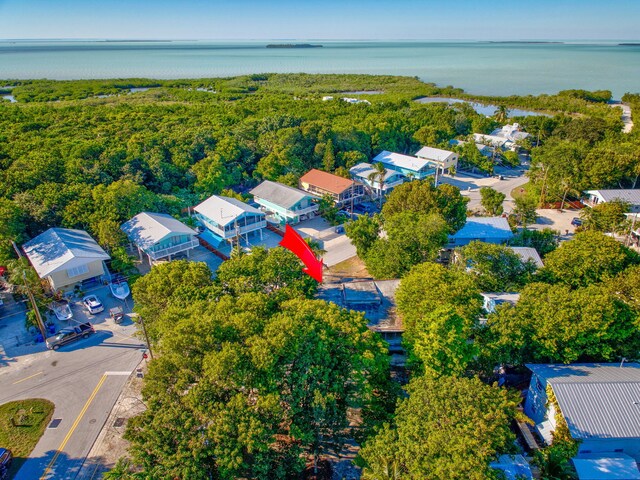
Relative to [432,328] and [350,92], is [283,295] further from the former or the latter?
[350,92]

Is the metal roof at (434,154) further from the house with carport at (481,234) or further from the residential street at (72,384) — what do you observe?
the residential street at (72,384)

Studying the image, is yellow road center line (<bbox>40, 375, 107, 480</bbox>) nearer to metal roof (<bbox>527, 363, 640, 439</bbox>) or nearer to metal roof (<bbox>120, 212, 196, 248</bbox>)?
metal roof (<bbox>120, 212, 196, 248</bbox>)

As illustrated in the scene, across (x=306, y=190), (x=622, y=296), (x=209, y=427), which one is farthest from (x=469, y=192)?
(x=209, y=427)

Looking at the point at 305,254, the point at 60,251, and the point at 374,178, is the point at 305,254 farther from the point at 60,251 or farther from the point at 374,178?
the point at 374,178

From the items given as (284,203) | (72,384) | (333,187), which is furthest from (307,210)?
(72,384)

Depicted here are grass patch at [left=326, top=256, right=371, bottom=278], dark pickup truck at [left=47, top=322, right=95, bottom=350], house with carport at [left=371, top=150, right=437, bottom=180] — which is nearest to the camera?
dark pickup truck at [left=47, top=322, right=95, bottom=350]

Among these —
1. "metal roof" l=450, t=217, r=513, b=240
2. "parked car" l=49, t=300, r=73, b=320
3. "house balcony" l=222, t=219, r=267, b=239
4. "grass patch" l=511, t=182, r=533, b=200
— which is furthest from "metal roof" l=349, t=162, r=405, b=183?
"parked car" l=49, t=300, r=73, b=320
